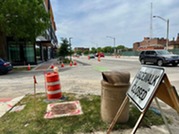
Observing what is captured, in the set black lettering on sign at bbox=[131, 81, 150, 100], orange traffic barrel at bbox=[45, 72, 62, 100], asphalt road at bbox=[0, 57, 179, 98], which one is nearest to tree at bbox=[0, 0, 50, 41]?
asphalt road at bbox=[0, 57, 179, 98]

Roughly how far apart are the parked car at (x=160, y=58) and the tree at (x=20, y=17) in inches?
504

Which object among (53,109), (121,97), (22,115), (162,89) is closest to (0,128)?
(22,115)

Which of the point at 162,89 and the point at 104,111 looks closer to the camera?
the point at 162,89

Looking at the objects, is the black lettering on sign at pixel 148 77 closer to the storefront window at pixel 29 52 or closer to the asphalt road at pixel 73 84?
the asphalt road at pixel 73 84

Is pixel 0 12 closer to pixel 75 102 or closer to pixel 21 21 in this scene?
pixel 21 21

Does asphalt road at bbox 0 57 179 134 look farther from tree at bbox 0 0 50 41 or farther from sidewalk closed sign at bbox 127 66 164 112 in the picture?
tree at bbox 0 0 50 41

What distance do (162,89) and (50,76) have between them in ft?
14.0

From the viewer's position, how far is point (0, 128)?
409 cm

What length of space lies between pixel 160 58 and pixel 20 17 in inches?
592

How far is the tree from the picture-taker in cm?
1531

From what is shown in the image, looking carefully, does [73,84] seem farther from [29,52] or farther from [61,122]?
[29,52]

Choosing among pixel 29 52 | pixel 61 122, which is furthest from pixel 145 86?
pixel 29 52

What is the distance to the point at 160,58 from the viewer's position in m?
17.5

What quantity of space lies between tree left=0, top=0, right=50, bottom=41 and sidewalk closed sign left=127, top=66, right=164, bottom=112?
50.8 ft
